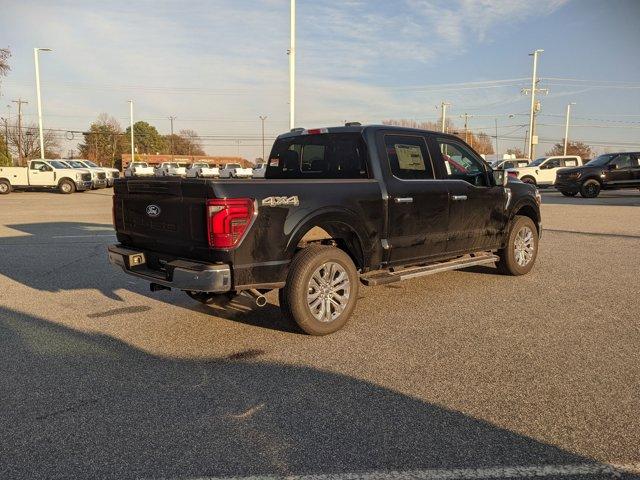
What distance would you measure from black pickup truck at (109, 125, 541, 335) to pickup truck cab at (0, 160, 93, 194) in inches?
999

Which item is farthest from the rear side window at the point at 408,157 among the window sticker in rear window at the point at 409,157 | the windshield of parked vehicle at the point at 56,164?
the windshield of parked vehicle at the point at 56,164

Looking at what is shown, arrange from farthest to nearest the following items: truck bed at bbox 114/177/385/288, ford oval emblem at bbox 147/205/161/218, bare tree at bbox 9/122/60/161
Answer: bare tree at bbox 9/122/60/161
ford oval emblem at bbox 147/205/161/218
truck bed at bbox 114/177/385/288

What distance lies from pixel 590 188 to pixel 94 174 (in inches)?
1043

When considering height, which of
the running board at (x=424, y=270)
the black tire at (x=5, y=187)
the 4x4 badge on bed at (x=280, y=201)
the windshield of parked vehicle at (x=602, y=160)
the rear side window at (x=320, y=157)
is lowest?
the black tire at (x=5, y=187)

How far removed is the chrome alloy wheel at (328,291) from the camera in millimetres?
4930

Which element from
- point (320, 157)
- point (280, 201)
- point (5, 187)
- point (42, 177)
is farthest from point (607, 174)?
point (5, 187)

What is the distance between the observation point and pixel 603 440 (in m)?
3.06

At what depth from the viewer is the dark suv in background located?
23469mm

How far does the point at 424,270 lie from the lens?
Result: 234 inches

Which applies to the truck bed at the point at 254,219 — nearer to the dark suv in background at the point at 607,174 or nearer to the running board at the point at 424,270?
the running board at the point at 424,270

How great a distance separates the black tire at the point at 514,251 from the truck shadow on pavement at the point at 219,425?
4.18 m

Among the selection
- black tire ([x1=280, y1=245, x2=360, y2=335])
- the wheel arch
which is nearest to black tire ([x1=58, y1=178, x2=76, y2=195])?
the wheel arch

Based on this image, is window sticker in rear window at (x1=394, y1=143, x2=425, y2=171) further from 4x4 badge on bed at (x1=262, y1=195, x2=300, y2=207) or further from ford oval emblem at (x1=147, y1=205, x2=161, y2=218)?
ford oval emblem at (x1=147, y1=205, x2=161, y2=218)

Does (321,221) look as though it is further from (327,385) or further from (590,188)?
(590,188)
